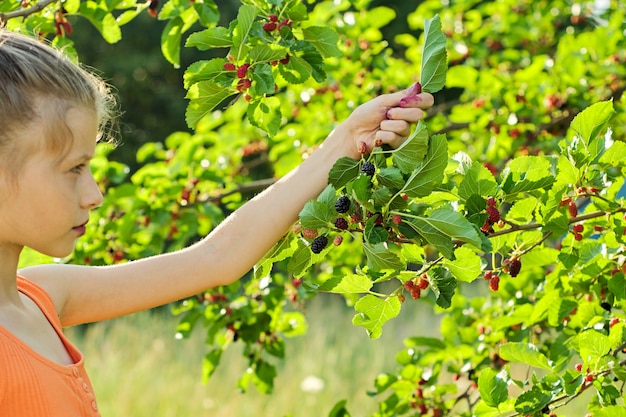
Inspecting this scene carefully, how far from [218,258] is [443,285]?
1.23 ft

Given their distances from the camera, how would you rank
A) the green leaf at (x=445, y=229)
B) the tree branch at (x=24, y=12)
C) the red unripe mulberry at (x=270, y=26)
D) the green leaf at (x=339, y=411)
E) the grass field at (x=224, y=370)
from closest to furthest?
the green leaf at (x=445, y=229) → the red unripe mulberry at (x=270, y=26) → the tree branch at (x=24, y=12) → the green leaf at (x=339, y=411) → the grass field at (x=224, y=370)

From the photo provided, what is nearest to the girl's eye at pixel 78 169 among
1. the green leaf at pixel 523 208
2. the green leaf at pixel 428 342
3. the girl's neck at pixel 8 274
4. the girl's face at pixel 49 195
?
the girl's face at pixel 49 195

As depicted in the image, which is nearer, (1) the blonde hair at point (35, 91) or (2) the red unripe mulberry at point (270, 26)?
(1) the blonde hair at point (35, 91)

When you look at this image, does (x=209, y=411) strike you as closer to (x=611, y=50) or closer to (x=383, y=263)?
(x=611, y=50)

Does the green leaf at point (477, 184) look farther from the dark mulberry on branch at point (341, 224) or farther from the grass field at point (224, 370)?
the grass field at point (224, 370)

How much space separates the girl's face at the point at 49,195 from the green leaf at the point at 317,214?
273 millimetres

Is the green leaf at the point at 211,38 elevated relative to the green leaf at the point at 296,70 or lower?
elevated

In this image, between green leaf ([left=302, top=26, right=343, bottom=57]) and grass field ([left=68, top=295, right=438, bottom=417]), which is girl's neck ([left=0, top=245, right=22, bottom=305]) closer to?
green leaf ([left=302, top=26, right=343, bottom=57])

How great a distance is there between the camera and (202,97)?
138cm

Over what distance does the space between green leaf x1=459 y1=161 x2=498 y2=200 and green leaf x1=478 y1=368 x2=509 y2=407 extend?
0.36 metres

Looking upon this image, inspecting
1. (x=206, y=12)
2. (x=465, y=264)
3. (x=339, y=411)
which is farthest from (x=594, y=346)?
(x=206, y=12)

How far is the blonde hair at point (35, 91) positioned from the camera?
3.91ft

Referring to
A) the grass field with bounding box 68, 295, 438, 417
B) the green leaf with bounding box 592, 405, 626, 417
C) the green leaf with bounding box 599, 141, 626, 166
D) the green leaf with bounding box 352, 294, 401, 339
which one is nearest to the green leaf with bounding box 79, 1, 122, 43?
the green leaf with bounding box 352, 294, 401, 339

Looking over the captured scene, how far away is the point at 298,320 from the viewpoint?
2.39 metres
